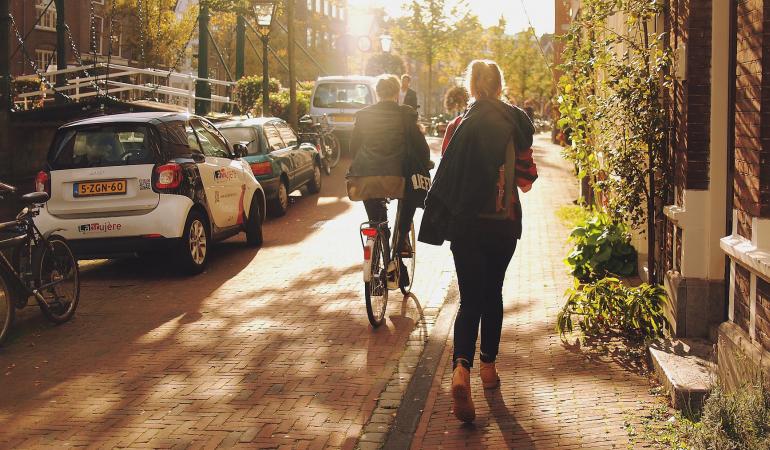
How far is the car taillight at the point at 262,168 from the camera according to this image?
15648mm

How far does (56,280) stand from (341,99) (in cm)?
1779

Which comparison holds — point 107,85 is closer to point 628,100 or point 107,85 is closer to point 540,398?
point 628,100

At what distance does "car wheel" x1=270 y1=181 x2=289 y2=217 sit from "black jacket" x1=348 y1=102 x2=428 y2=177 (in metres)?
7.76

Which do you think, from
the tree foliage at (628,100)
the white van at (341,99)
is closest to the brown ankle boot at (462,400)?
the tree foliage at (628,100)

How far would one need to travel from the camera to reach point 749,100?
5.47 m

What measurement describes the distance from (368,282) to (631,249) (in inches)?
128

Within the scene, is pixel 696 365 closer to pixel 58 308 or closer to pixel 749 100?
pixel 749 100

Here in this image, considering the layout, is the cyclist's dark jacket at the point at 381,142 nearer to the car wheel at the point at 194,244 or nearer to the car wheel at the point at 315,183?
the car wheel at the point at 194,244

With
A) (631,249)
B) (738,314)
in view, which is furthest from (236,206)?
(738,314)

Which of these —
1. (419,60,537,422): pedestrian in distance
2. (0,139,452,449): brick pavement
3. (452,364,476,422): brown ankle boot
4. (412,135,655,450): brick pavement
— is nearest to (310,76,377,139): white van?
(0,139,452,449): brick pavement

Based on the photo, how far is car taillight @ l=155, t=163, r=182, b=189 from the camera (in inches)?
410

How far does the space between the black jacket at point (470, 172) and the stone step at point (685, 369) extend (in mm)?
1166

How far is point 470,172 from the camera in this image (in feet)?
18.4

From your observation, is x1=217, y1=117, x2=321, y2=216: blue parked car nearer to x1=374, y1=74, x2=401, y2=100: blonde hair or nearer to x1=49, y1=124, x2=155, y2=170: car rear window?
x1=49, y1=124, x2=155, y2=170: car rear window
